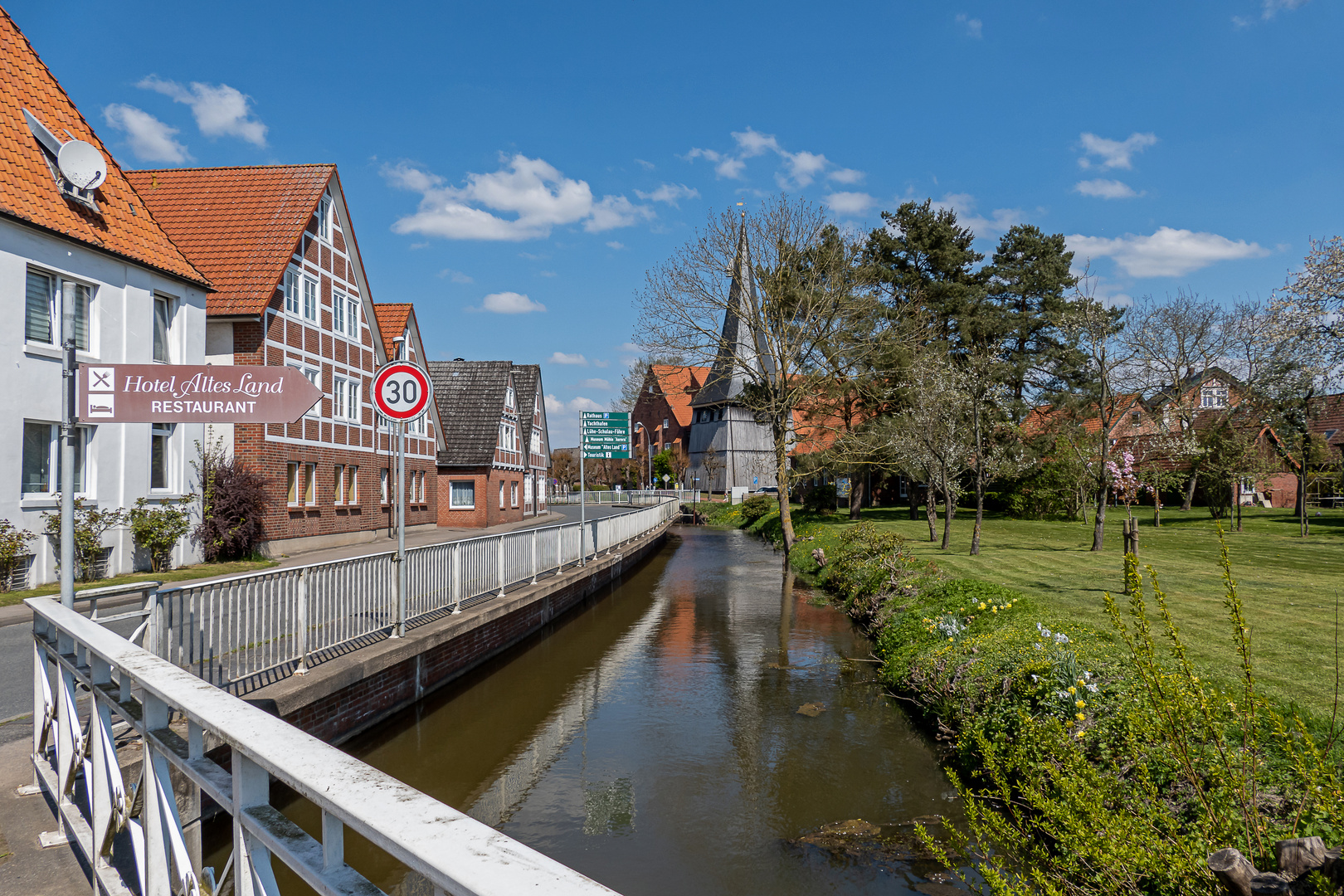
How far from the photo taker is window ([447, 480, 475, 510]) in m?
37.2

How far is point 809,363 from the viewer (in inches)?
1144

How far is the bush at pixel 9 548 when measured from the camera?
42.8 ft

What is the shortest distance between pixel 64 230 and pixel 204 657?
1253cm

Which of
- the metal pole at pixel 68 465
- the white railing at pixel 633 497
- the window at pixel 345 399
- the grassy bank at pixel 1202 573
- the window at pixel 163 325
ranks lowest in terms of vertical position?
the white railing at pixel 633 497

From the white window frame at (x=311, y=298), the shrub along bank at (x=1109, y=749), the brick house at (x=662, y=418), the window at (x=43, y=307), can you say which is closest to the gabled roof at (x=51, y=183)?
the window at (x=43, y=307)

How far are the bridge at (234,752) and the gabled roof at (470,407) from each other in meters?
28.2

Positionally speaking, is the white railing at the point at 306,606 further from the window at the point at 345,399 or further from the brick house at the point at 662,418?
the brick house at the point at 662,418

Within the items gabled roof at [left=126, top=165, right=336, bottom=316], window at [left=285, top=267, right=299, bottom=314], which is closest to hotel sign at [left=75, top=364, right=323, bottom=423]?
gabled roof at [left=126, top=165, right=336, bottom=316]

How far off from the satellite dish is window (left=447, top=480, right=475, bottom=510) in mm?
22941

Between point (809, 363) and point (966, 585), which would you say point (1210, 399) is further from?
point (966, 585)

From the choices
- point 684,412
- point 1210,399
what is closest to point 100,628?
point 1210,399

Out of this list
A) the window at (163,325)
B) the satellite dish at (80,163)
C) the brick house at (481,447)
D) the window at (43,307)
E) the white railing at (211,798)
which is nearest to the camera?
the white railing at (211,798)

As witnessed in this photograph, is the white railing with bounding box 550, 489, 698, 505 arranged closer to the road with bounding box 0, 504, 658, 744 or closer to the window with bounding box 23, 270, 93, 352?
the window with bounding box 23, 270, 93, 352

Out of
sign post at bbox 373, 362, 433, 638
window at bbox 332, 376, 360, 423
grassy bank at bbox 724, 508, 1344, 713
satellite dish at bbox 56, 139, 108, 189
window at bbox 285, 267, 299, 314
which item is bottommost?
grassy bank at bbox 724, 508, 1344, 713
